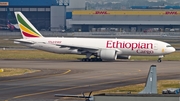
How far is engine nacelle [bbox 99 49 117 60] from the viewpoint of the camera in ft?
270

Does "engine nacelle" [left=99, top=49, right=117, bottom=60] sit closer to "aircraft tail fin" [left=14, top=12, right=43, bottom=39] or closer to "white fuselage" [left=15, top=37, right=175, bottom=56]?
"white fuselage" [left=15, top=37, right=175, bottom=56]

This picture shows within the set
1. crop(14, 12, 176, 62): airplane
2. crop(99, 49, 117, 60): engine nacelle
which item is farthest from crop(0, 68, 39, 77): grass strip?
crop(99, 49, 117, 60): engine nacelle

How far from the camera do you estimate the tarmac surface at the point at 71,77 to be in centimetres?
4792

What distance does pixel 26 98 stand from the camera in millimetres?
44000

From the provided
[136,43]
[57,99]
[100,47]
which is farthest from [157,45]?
[57,99]

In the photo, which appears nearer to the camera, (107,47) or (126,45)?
(126,45)

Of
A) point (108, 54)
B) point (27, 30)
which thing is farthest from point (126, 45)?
point (27, 30)

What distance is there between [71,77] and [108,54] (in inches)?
867

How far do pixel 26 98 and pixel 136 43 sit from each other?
41.3 meters

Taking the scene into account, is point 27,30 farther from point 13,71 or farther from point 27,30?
point 13,71

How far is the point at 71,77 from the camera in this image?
60.9 meters

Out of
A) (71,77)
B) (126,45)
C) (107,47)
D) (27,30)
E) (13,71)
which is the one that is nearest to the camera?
(71,77)

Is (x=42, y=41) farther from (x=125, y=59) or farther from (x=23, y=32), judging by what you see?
(x=125, y=59)

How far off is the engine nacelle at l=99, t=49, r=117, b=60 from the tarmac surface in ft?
4.26
